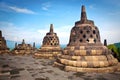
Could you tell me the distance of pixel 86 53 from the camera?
10.4 meters

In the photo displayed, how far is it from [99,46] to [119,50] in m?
6.67

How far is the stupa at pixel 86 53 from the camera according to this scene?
9.58 metres

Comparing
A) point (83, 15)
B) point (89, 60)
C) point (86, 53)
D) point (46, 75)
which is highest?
point (83, 15)

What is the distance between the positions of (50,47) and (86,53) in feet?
34.2

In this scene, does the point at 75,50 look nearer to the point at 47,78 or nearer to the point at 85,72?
the point at 85,72

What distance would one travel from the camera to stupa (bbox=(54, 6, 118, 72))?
958 cm

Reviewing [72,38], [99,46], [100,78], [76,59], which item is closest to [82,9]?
[72,38]

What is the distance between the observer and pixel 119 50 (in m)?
15.7

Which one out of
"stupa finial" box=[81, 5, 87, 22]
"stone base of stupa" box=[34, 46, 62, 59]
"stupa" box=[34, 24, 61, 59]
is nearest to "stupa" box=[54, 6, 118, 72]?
"stupa finial" box=[81, 5, 87, 22]

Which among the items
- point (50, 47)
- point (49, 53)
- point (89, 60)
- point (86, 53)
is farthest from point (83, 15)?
point (49, 53)

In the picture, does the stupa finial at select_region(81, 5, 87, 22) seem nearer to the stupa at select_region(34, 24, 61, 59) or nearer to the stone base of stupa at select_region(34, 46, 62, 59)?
the stupa at select_region(34, 24, 61, 59)

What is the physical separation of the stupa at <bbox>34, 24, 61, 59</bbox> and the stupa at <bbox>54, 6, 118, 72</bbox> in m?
7.92

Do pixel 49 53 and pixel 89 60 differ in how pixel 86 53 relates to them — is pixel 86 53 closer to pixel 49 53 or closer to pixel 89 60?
pixel 89 60

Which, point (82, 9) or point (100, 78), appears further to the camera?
point (82, 9)
